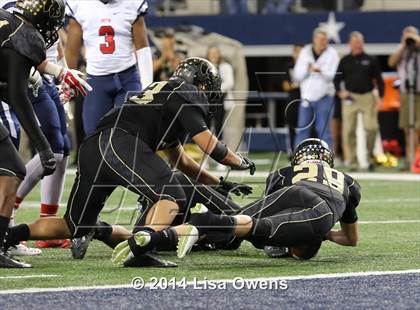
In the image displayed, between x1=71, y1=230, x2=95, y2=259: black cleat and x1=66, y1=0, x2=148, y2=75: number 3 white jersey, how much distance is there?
5.65 ft

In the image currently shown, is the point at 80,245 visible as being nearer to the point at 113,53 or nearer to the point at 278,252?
the point at 278,252

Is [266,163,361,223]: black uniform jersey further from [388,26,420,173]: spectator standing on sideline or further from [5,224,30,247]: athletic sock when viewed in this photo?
[388,26,420,173]: spectator standing on sideline

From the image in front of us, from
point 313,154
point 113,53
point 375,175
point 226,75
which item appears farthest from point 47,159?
point 226,75

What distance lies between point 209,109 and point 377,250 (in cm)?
132

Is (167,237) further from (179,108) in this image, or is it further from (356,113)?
(356,113)

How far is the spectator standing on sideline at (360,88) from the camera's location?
46.5 ft

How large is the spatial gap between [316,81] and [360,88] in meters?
0.57

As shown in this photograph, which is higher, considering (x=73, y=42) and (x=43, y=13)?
(x=43, y=13)

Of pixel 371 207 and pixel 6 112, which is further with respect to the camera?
pixel 371 207

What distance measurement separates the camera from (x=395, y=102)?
17.2m

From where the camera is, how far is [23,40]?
5.68 m

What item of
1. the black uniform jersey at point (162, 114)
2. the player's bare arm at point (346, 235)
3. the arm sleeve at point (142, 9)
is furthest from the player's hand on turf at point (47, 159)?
the arm sleeve at point (142, 9)

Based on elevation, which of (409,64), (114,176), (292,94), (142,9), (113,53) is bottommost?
(292,94)

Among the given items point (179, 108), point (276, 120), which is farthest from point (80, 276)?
point (276, 120)
